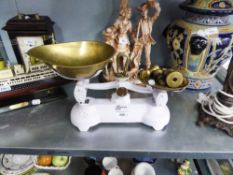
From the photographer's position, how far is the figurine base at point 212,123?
1.65 feet

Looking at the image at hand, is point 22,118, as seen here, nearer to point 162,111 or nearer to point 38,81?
point 38,81

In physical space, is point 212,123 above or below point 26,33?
below

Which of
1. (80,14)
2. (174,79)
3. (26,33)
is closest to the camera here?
(174,79)

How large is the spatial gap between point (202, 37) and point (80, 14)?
1.33ft

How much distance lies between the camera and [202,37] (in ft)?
1.75

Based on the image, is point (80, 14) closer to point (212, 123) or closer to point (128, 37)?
point (128, 37)

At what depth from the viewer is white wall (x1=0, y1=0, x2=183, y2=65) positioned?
2.27 feet

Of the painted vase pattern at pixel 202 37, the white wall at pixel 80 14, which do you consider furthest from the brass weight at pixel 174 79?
the white wall at pixel 80 14

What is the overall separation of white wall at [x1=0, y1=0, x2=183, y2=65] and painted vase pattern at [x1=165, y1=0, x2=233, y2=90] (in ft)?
0.41

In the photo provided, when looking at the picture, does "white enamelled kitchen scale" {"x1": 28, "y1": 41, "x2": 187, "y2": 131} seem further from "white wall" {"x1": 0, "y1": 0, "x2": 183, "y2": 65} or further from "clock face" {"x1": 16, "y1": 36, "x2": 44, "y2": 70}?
"white wall" {"x1": 0, "y1": 0, "x2": 183, "y2": 65}

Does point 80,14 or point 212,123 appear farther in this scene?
point 80,14

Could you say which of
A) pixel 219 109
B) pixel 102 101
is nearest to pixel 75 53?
pixel 102 101

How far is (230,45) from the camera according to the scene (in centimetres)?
55

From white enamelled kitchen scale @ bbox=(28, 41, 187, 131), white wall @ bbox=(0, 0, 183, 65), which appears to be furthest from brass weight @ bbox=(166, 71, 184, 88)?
white wall @ bbox=(0, 0, 183, 65)
